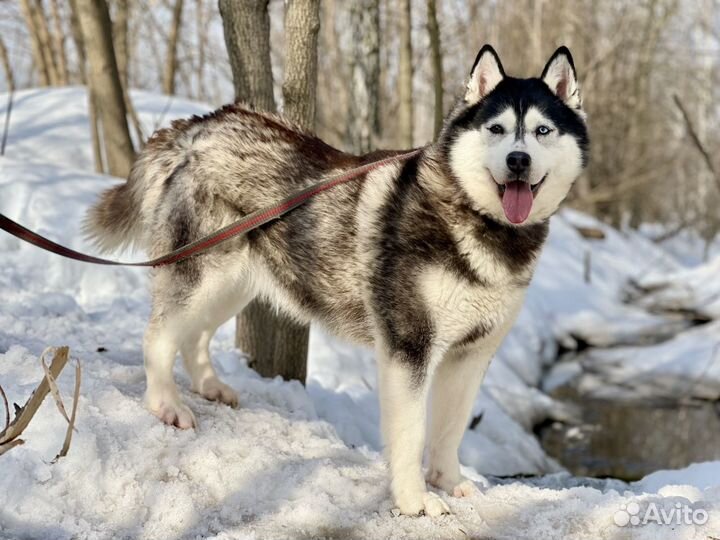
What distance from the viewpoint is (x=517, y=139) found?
2.94 metres

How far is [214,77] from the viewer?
84.4 ft

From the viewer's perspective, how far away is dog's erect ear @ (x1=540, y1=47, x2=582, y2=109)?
318 cm

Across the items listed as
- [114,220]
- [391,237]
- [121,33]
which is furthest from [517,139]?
[121,33]

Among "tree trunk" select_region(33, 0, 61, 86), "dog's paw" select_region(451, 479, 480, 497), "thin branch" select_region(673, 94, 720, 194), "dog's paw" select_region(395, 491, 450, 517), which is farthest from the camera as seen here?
"tree trunk" select_region(33, 0, 61, 86)

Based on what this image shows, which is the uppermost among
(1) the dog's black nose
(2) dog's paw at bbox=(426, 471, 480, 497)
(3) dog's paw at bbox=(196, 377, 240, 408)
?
(1) the dog's black nose

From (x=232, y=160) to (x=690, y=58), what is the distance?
95.5ft

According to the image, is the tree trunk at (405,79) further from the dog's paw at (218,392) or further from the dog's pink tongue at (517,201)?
the dog's pink tongue at (517,201)

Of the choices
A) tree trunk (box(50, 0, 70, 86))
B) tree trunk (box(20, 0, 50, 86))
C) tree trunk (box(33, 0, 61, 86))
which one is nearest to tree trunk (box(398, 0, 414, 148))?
tree trunk (box(20, 0, 50, 86))

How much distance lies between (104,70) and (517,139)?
6.51 meters

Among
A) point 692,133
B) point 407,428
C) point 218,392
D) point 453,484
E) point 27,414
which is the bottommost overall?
point 453,484

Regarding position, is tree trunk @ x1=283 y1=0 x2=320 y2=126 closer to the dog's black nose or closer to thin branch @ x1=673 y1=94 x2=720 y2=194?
the dog's black nose

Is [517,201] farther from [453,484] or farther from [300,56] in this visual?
[300,56]

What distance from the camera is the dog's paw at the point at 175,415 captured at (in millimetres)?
3393

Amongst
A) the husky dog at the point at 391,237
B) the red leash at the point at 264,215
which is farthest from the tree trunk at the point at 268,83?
the red leash at the point at 264,215
